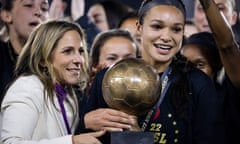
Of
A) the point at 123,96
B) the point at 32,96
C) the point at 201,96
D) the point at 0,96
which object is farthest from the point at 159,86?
the point at 0,96

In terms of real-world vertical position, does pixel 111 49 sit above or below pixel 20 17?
below

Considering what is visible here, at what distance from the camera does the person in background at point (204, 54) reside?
3.17m

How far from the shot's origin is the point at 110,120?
213 centimetres

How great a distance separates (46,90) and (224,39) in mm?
920

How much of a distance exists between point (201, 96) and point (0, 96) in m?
1.20

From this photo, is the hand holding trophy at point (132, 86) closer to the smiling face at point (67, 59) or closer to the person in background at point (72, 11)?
the smiling face at point (67, 59)

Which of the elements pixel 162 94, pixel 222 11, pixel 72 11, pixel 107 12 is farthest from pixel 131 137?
pixel 107 12

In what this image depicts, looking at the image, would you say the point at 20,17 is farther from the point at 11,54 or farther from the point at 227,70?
the point at 227,70

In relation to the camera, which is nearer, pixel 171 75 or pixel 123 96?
pixel 123 96

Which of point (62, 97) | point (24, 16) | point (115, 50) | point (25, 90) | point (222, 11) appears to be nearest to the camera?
point (25, 90)

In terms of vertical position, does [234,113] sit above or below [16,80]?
below

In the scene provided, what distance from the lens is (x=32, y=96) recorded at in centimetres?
253

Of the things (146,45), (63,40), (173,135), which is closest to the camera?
(173,135)

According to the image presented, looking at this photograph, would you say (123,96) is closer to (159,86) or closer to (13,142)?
(159,86)
